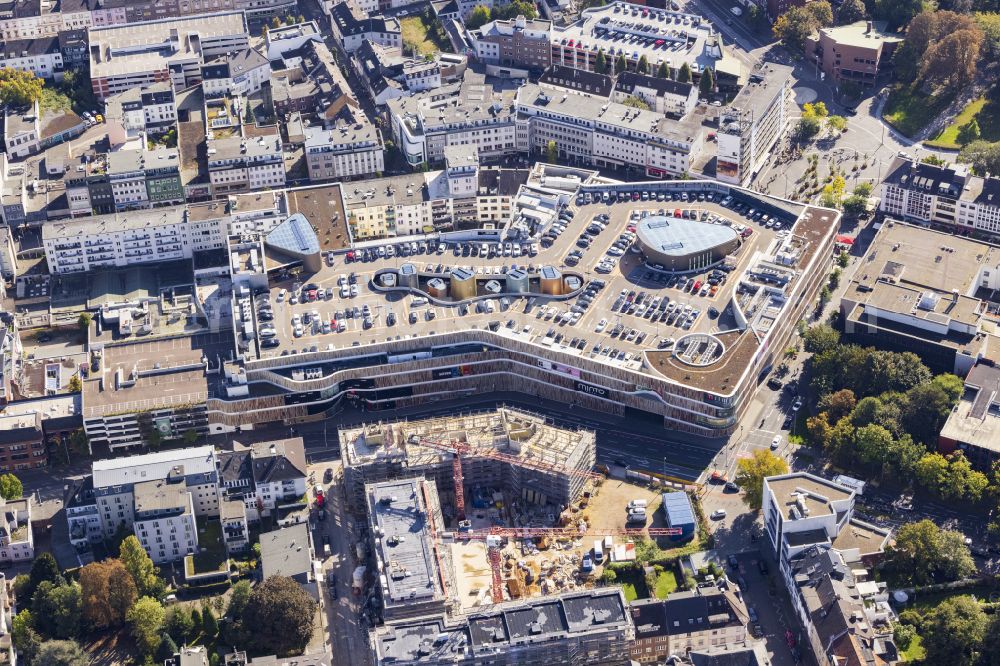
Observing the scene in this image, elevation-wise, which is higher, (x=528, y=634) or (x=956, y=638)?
(x=528, y=634)

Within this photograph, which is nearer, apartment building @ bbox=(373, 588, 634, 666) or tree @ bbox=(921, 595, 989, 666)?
apartment building @ bbox=(373, 588, 634, 666)

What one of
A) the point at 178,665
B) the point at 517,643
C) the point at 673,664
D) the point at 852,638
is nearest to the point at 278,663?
the point at 178,665

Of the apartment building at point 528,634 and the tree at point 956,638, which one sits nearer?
the apartment building at point 528,634

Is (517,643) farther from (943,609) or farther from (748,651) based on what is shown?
(943,609)

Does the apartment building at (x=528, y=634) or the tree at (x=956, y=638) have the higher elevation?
the apartment building at (x=528, y=634)

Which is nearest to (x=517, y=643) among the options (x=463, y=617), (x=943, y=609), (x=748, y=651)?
(x=463, y=617)

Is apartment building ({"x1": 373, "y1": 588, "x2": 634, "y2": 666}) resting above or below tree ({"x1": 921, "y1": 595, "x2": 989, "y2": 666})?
above

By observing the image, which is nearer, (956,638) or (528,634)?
(528,634)
